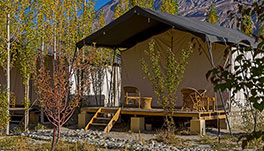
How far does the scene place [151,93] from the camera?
10.6m

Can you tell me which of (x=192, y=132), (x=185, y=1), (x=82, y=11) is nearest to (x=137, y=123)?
(x=192, y=132)

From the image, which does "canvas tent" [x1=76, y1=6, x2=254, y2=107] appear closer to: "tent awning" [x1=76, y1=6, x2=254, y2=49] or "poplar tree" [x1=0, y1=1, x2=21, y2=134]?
"tent awning" [x1=76, y1=6, x2=254, y2=49]

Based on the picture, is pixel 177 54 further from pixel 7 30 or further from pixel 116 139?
pixel 7 30

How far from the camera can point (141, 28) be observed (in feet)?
33.1

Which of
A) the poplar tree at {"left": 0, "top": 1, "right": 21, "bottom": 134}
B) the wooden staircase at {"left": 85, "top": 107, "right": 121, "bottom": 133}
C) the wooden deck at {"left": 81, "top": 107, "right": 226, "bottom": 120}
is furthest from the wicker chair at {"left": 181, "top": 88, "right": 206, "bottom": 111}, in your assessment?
the poplar tree at {"left": 0, "top": 1, "right": 21, "bottom": 134}

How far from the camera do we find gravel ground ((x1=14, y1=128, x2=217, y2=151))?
19.2ft

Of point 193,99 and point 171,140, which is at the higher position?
point 193,99

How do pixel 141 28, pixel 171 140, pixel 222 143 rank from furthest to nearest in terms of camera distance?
pixel 141 28, pixel 171 140, pixel 222 143

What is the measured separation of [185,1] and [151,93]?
636 feet

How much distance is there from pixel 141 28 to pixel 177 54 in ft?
4.33

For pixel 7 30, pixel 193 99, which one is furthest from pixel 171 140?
pixel 7 30

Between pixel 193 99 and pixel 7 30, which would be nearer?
pixel 7 30

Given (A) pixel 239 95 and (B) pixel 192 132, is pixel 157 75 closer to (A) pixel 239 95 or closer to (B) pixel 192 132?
(B) pixel 192 132

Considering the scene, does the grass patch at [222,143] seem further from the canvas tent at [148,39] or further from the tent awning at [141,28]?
the canvas tent at [148,39]
